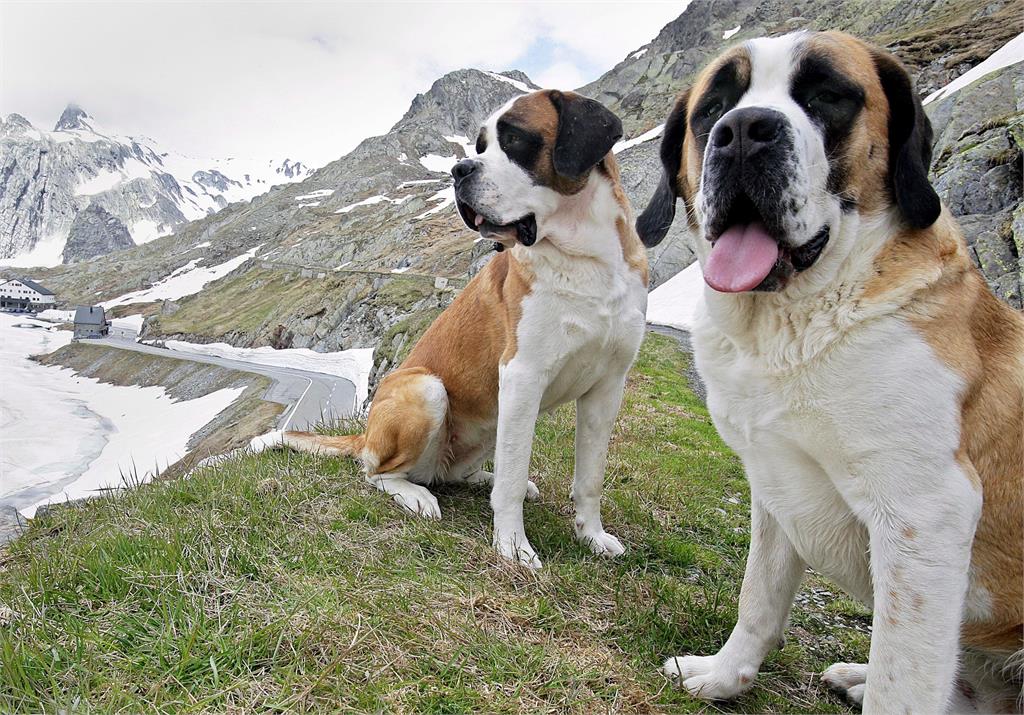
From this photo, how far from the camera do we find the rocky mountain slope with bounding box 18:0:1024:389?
1502cm

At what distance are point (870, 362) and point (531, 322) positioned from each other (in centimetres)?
201

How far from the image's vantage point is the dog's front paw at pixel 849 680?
2.66m

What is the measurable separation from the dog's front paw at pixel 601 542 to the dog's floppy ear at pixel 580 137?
2222 mm

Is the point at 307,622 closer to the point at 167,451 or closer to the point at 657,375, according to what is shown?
the point at 657,375

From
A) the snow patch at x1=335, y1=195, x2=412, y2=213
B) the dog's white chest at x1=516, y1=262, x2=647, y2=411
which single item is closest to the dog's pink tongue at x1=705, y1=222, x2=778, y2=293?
the dog's white chest at x1=516, y1=262, x2=647, y2=411

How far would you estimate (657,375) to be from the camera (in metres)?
12.9

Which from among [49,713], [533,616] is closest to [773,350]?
[533,616]

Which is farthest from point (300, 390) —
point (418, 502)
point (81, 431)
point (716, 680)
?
point (716, 680)

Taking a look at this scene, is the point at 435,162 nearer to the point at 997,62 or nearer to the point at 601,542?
the point at 997,62

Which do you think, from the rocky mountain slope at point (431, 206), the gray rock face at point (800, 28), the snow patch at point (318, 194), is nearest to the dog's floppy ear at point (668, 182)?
the rocky mountain slope at point (431, 206)

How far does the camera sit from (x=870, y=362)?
6.41 ft

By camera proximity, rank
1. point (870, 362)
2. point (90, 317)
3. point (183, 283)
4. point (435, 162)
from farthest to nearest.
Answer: point (435, 162), point (183, 283), point (90, 317), point (870, 362)

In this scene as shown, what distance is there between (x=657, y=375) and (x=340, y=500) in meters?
9.87

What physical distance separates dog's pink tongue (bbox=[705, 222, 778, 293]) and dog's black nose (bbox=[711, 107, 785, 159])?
26cm
